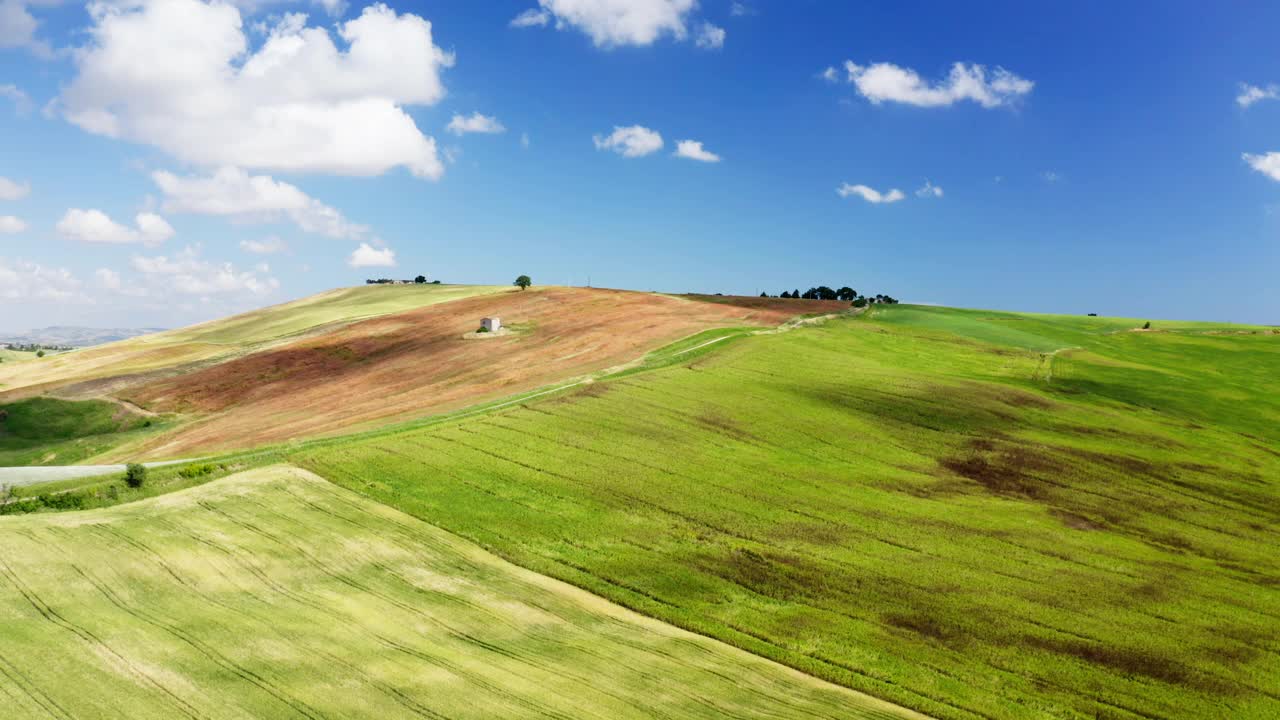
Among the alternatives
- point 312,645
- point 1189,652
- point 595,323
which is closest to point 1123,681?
point 1189,652

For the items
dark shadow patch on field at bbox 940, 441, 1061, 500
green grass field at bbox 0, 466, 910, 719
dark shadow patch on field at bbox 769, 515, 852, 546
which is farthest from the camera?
dark shadow patch on field at bbox 940, 441, 1061, 500

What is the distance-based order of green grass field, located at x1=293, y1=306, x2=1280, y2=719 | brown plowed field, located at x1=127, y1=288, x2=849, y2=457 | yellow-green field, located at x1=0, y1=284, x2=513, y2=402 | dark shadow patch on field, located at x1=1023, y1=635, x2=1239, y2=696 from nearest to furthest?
dark shadow patch on field, located at x1=1023, y1=635, x2=1239, y2=696 < green grass field, located at x1=293, y1=306, x2=1280, y2=719 < brown plowed field, located at x1=127, y1=288, x2=849, y2=457 < yellow-green field, located at x1=0, y1=284, x2=513, y2=402

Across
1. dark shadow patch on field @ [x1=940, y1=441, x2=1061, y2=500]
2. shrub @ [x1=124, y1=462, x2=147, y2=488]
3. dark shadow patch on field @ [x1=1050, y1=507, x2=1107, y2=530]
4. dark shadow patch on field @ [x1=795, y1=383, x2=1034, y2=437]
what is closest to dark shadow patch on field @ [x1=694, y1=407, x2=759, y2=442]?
dark shadow patch on field @ [x1=795, y1=383, x2=1034, y2=437]

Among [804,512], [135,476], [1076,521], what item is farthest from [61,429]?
[1076,521]

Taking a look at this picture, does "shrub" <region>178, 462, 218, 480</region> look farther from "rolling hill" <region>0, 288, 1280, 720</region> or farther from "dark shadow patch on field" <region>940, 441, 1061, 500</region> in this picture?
"dark shadow patch on field" <region>940, 441, 1061, 500</region>

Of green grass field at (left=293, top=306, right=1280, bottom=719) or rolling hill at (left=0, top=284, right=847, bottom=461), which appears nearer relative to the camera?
green grass field at (left=293, top=306, right=1280, bottom=719)
